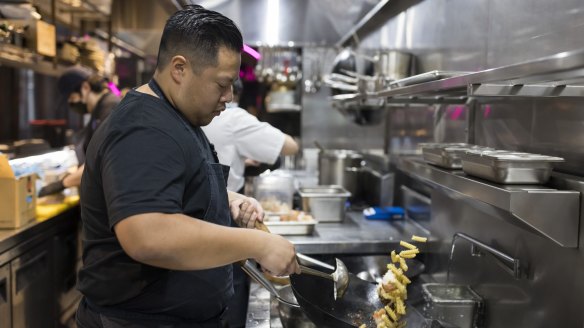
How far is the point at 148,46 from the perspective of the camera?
22.1 ft

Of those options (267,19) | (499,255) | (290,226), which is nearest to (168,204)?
(499,255)

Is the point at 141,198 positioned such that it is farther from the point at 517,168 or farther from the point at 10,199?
the point at 10,199

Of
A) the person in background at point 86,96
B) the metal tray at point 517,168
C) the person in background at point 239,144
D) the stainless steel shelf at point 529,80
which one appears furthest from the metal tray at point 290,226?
the person in background at point 86,96

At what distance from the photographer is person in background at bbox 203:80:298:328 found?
2711 mm

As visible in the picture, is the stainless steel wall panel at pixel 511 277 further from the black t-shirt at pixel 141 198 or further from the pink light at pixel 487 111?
the black t-shirt at pixel 141 198

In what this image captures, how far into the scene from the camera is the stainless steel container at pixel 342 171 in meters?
3.73

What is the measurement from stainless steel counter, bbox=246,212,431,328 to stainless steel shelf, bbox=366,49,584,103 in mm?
982

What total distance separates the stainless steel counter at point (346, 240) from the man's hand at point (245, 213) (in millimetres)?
381

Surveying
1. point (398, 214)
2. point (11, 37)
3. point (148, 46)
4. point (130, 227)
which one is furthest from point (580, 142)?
point (148, 46)

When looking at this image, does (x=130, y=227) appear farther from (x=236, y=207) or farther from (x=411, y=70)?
(x=411, y=70)

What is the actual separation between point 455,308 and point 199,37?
129 centimetres

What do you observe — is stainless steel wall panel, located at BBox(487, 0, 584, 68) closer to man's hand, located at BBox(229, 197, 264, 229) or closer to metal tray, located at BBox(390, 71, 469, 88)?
metal tray, located at BBox(390, 71, 469, 88)

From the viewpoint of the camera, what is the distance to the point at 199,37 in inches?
47.6

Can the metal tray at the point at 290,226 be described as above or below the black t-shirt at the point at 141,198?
below
